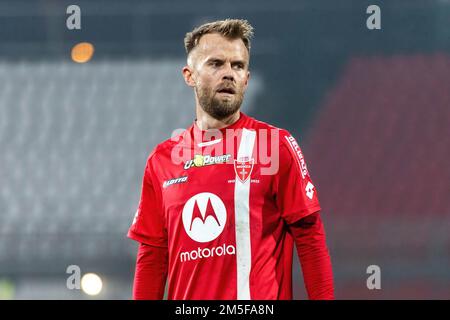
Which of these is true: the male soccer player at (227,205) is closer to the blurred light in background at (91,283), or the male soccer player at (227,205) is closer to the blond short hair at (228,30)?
the blond short hair at (228,30)

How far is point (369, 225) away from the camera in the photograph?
16.6ft

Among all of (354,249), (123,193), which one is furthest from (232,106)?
(123,193)

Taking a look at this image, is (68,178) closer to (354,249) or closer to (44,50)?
(44,50)

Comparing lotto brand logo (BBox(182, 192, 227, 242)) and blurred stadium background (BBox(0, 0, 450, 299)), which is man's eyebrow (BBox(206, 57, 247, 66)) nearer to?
lotto brand logo (BBox(182, 192, 227, 242))

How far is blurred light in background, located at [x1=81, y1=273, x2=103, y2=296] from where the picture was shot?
4786 mm

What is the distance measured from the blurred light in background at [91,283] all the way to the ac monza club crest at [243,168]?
9.09 feet

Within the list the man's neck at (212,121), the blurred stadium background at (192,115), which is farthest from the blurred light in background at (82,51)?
the man's neck at (212,121)

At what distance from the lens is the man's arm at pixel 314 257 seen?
7.05 ft

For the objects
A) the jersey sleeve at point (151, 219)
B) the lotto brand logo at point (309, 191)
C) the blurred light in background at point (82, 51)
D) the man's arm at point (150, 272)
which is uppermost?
the blurred light in background at point (82, 51)

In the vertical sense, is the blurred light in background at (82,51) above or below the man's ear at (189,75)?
above

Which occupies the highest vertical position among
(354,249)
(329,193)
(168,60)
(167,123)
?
(168,60)

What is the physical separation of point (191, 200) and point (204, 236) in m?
0.12

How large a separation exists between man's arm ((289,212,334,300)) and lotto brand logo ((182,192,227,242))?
0.22 meters

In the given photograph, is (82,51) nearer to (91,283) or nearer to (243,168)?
(91,283)
